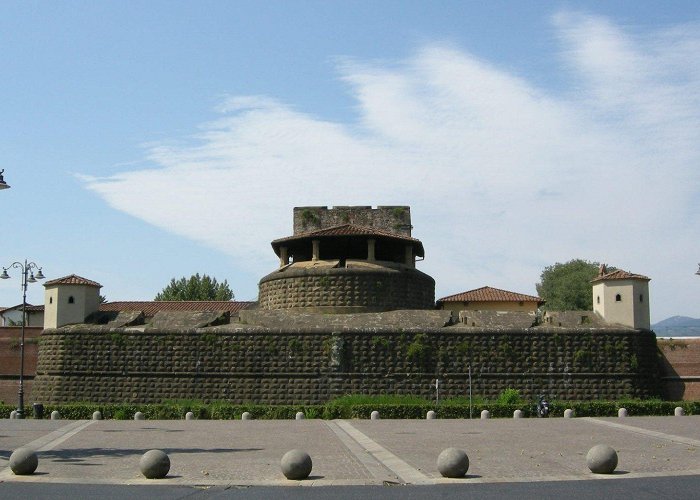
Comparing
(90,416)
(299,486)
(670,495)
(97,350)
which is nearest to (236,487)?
(299,486)

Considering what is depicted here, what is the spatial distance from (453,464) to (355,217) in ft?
109

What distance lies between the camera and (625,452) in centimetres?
1320

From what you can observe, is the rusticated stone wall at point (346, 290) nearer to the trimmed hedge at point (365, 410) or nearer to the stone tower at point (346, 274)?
the stone tower at point (346, 274)

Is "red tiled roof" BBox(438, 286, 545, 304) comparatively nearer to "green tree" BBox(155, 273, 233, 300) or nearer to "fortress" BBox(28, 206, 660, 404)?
"fortress" BBox(28, 206, 660, 404)

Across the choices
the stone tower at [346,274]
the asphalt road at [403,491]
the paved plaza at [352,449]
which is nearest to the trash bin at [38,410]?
the paved plaza at [352,449]

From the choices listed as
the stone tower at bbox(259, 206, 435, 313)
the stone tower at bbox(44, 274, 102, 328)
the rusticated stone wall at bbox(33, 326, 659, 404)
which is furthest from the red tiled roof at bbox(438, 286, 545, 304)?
the stone tower at bbox(44, 274, 102, 328)

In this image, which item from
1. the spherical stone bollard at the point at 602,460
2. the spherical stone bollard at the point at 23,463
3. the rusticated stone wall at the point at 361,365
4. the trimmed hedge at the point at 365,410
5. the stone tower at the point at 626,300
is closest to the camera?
the spherical stone bollard at the point at 602,460

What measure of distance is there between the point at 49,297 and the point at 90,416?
838cm

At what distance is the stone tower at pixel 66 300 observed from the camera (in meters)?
32.2

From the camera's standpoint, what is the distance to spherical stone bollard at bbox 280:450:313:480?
10438mm

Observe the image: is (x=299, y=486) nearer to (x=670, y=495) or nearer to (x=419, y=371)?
(x=670, y=495)

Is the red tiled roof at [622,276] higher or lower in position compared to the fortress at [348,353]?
higher

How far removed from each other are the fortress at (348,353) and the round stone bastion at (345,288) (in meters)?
0.43

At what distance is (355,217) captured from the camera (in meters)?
43.3
